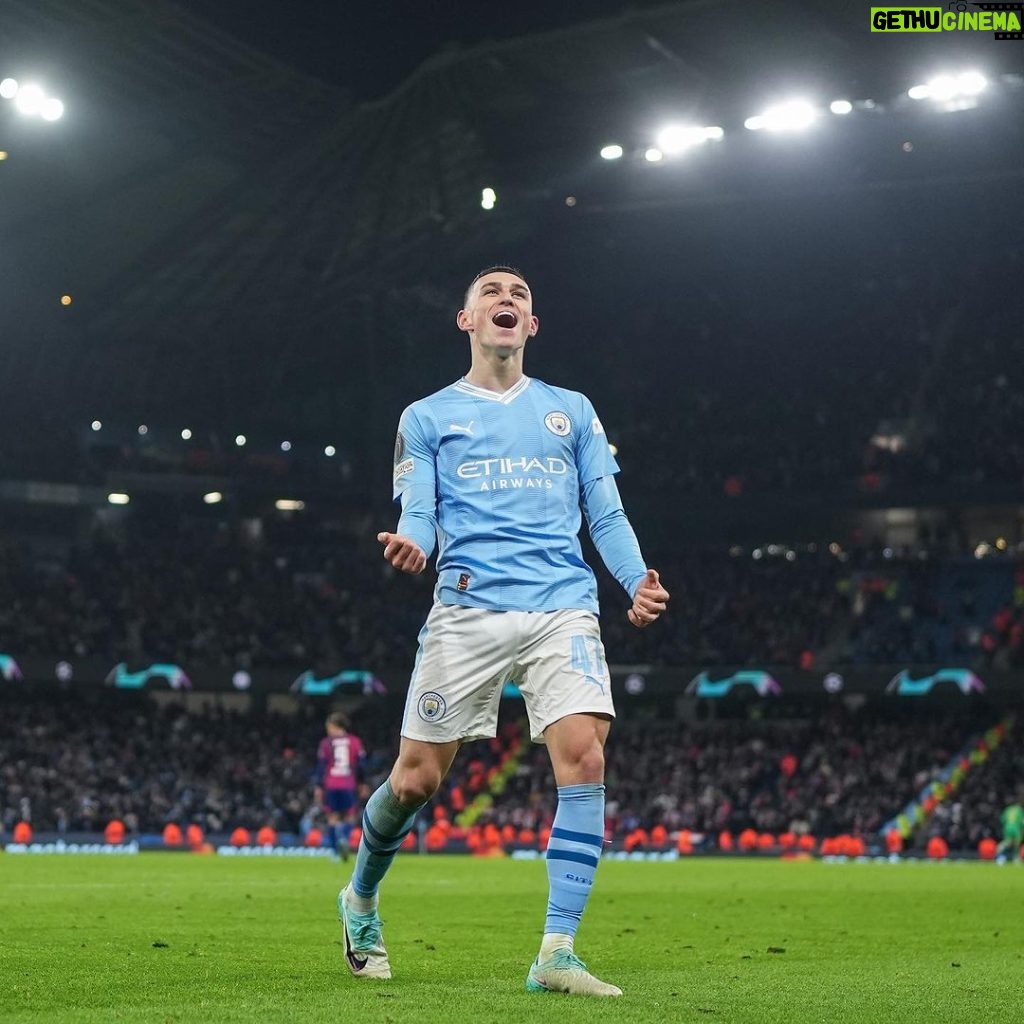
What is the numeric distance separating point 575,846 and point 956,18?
25314 mm

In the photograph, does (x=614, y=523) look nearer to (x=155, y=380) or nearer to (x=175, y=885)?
(x=175, y=885)

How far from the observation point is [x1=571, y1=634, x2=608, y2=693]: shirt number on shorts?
625cm

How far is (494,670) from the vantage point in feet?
20.6

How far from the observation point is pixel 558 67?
31.6m

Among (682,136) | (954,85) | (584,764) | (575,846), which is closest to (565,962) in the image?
(575,846)

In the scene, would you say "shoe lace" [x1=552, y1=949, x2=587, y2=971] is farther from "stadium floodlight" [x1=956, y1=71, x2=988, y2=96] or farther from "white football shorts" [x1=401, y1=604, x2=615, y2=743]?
"stadium floodlight" [x1=956, y1=71, x2=988, y2=96]

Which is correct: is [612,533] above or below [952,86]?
below

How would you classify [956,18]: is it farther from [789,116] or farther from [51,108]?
[51,108]

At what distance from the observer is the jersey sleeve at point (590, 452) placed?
678 centimetres

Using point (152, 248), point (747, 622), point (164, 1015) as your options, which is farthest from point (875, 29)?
point (164, 1015)

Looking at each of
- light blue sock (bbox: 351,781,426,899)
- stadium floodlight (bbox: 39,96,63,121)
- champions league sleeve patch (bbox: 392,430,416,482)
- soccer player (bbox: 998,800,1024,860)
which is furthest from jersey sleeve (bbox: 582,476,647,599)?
soccer player (bbox: 998,800,1024,860)

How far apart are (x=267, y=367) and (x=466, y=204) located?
1207 centimetres

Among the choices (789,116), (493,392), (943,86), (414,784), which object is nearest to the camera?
(414,784)

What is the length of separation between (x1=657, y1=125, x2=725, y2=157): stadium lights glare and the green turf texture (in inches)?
834
